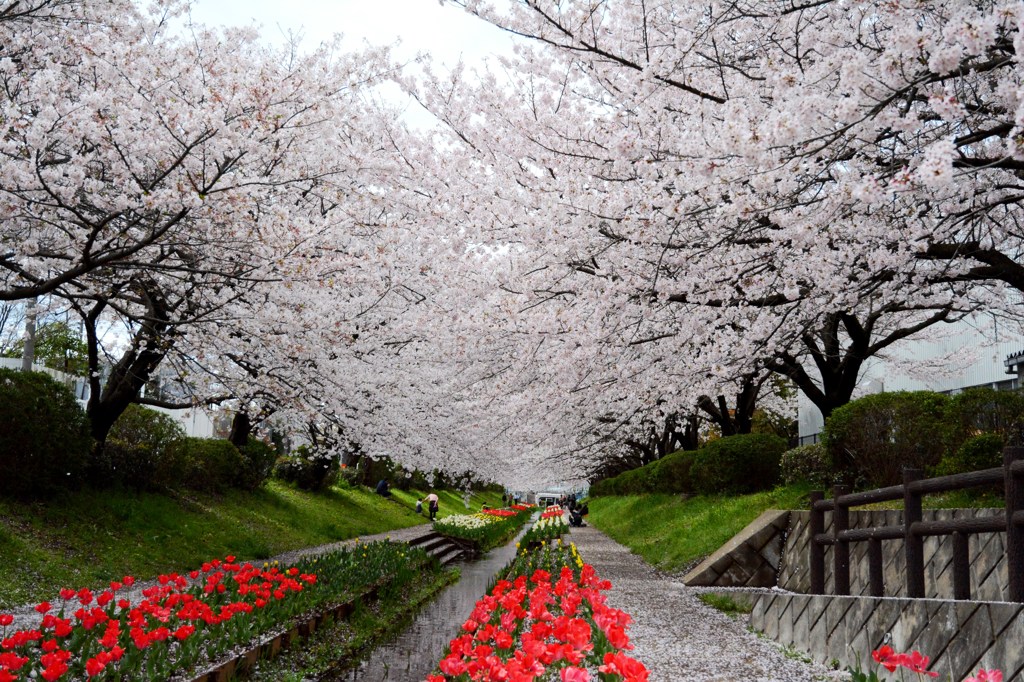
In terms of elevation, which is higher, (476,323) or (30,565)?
(476,323)

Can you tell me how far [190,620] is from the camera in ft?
21.4

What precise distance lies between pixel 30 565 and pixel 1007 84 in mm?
11242

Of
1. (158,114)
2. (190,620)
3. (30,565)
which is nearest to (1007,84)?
(190,620)

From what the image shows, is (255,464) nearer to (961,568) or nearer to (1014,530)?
(961,568)

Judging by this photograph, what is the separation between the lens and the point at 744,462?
16422mm

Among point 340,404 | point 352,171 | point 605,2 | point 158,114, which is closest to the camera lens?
point 605,2

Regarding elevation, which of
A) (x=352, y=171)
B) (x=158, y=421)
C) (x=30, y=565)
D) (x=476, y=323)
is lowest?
(x=30, y=565)

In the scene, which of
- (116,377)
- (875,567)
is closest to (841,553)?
(875,567)

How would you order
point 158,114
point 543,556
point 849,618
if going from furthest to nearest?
point 543,556 → point 158,114 → point 849,618

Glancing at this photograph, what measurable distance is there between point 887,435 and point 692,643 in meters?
4.70

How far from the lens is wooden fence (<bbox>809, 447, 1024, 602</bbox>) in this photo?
15.5 ft

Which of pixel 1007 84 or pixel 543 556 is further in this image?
pixel 543 556

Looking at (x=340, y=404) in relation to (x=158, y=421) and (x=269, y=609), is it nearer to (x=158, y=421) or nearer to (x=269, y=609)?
(x=158, y=421)

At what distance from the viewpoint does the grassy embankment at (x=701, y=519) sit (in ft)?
29.1
